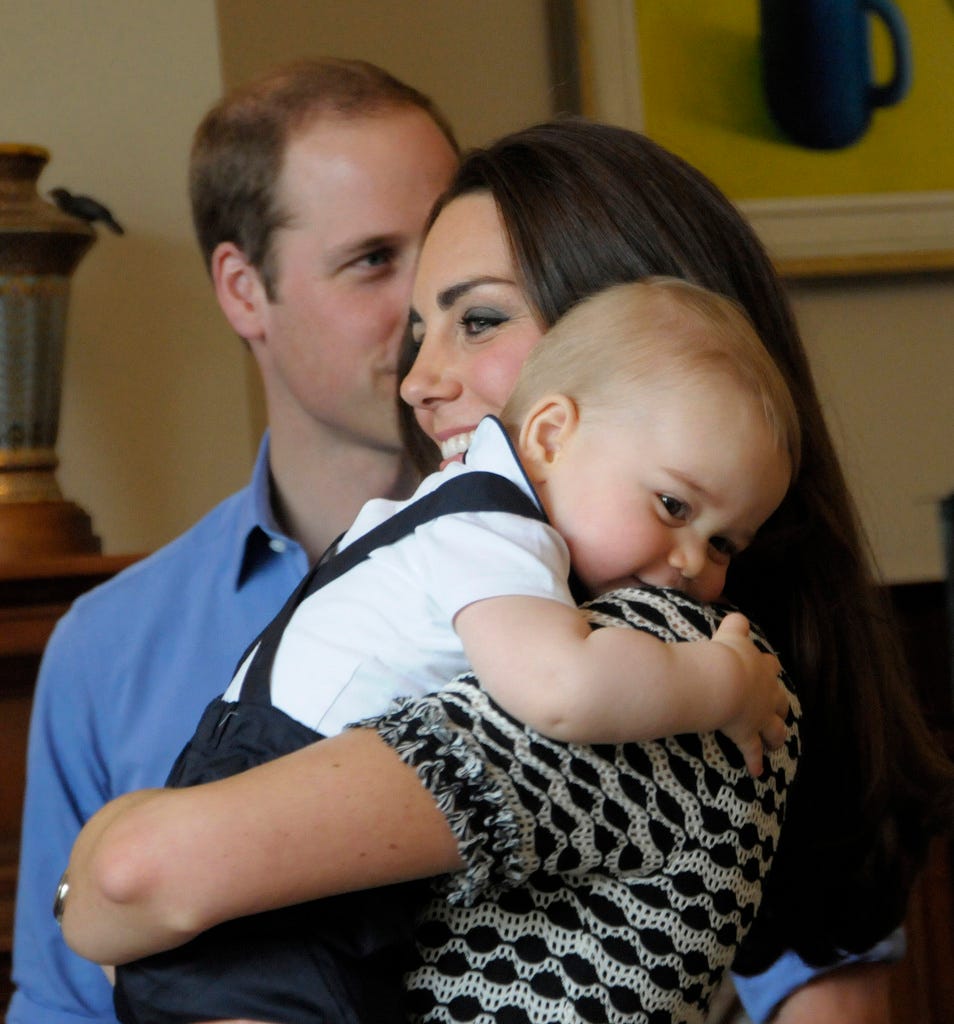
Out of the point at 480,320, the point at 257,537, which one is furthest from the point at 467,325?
the point at 257,537

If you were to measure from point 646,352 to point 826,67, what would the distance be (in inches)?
92.1

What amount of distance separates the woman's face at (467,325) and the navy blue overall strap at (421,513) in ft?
0.77

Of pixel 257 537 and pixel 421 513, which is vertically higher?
pixel 421 513

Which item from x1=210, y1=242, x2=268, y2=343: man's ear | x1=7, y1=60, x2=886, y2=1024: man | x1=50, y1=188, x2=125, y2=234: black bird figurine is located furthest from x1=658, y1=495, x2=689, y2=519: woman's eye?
x1=50, y1=188, x2=125, y2=234: black bird figurine

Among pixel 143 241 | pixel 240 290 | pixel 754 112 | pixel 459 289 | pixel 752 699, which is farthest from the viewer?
pixel 754 112

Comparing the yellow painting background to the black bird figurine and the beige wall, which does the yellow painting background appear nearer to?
the beige wall

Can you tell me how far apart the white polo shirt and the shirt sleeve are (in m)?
0.91

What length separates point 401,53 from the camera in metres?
3.06

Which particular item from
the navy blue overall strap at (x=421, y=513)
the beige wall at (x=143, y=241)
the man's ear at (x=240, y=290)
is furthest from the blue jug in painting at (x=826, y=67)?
the navy blue overall strap at (x=421, y=513)

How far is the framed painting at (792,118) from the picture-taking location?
3.11 meters

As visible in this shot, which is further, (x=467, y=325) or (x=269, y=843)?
(x=467, y=325)

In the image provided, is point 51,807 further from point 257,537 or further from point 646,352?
point 646,352

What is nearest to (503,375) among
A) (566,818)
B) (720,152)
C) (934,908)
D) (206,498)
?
(566,818)

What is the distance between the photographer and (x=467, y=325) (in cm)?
136
